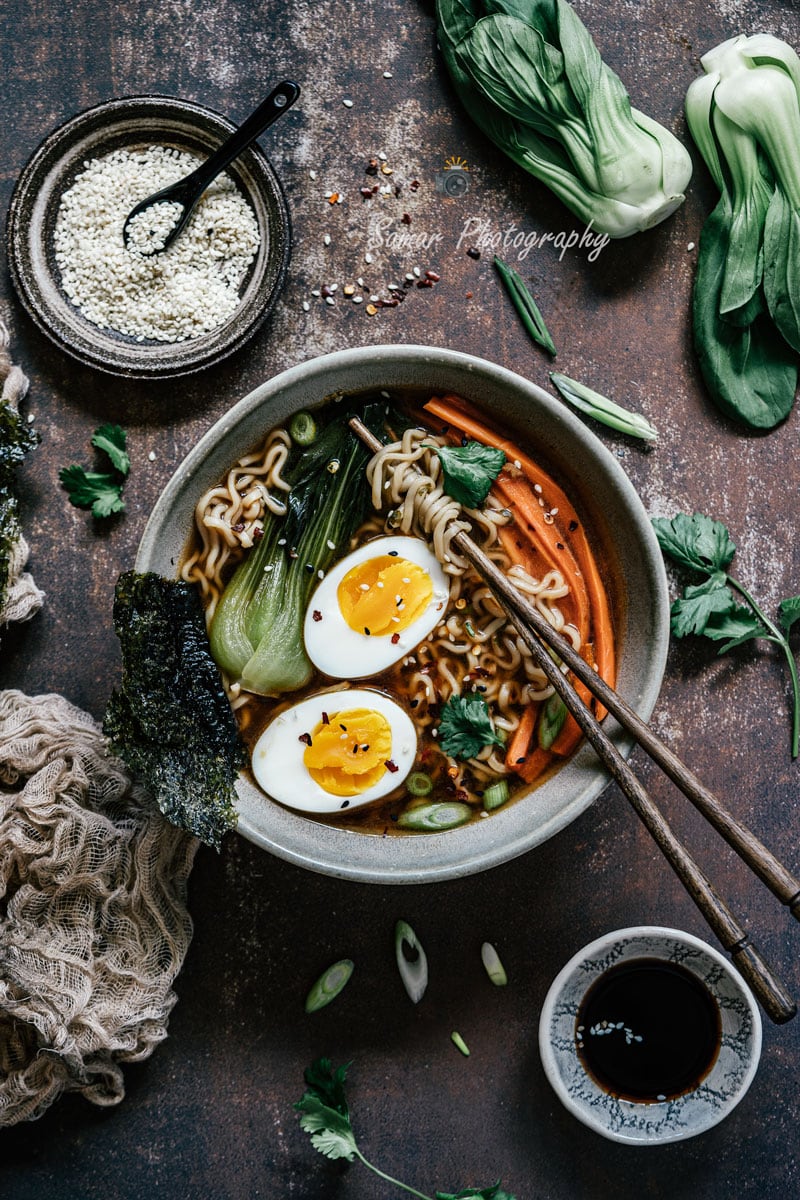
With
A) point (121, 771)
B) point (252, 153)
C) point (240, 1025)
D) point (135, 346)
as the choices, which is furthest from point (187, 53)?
point (240, 1025)

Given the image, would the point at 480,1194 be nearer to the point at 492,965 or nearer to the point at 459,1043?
the point at 459,1043

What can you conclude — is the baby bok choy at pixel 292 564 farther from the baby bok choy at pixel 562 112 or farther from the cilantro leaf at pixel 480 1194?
the cilantro leaf at pixel 480 1194

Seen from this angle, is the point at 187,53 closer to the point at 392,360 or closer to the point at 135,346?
the point at 135,346

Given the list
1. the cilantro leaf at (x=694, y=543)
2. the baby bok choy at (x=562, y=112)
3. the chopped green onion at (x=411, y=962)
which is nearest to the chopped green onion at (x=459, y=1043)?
the chopped green onion at (x=411, y=962)

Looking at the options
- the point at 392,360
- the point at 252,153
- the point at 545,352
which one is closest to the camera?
the point at 392,360

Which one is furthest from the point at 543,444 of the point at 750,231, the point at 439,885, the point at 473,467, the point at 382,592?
the point at 439,885

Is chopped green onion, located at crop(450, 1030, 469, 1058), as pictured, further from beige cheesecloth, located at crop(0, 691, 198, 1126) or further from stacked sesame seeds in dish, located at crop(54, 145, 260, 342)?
stacked sesame seeds in dish, located at crop(54, 145, 260, 342)
